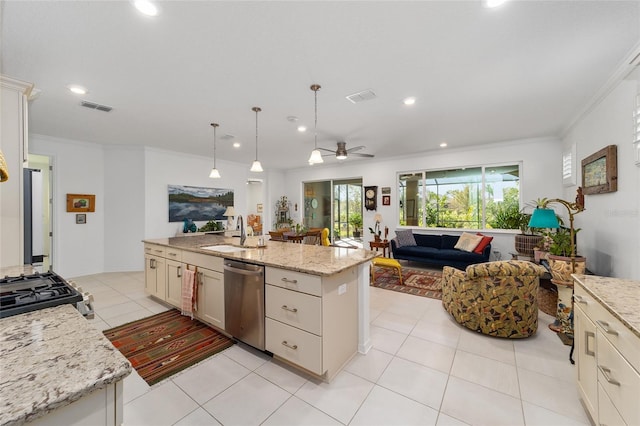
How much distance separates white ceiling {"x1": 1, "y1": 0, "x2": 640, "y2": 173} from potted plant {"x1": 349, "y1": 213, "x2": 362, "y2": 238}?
443 cm

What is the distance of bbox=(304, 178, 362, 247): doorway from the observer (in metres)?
8.13

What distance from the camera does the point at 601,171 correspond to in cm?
304

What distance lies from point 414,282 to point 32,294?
4.67 meters

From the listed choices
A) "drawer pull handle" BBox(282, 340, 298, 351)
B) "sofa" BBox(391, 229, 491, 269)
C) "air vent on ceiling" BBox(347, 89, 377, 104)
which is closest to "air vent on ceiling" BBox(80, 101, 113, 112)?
"air vent on ceiling" BBox(347, 89, 377, 104)

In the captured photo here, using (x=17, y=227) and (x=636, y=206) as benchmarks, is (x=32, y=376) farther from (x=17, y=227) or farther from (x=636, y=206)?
(x=636, y=206)

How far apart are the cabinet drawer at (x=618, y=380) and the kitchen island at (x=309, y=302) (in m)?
1.49

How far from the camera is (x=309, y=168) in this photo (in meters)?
8.48

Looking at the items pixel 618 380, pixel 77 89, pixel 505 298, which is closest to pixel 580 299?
pixel 618 380

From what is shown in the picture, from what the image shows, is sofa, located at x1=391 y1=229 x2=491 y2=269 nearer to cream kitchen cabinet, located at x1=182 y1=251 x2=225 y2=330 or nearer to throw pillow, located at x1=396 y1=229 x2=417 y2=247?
throw pillow, located at x1=396 y1=229 x2=417 y2=247

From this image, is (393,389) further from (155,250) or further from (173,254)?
(155,250)

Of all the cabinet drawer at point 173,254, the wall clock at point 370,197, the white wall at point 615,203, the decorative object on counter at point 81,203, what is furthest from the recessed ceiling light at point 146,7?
the wall clock at point 370,197

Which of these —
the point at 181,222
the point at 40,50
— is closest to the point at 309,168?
the point at 181,222

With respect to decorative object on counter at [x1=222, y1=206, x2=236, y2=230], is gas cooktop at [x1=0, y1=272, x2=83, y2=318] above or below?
below

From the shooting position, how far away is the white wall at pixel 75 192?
15.8ft
